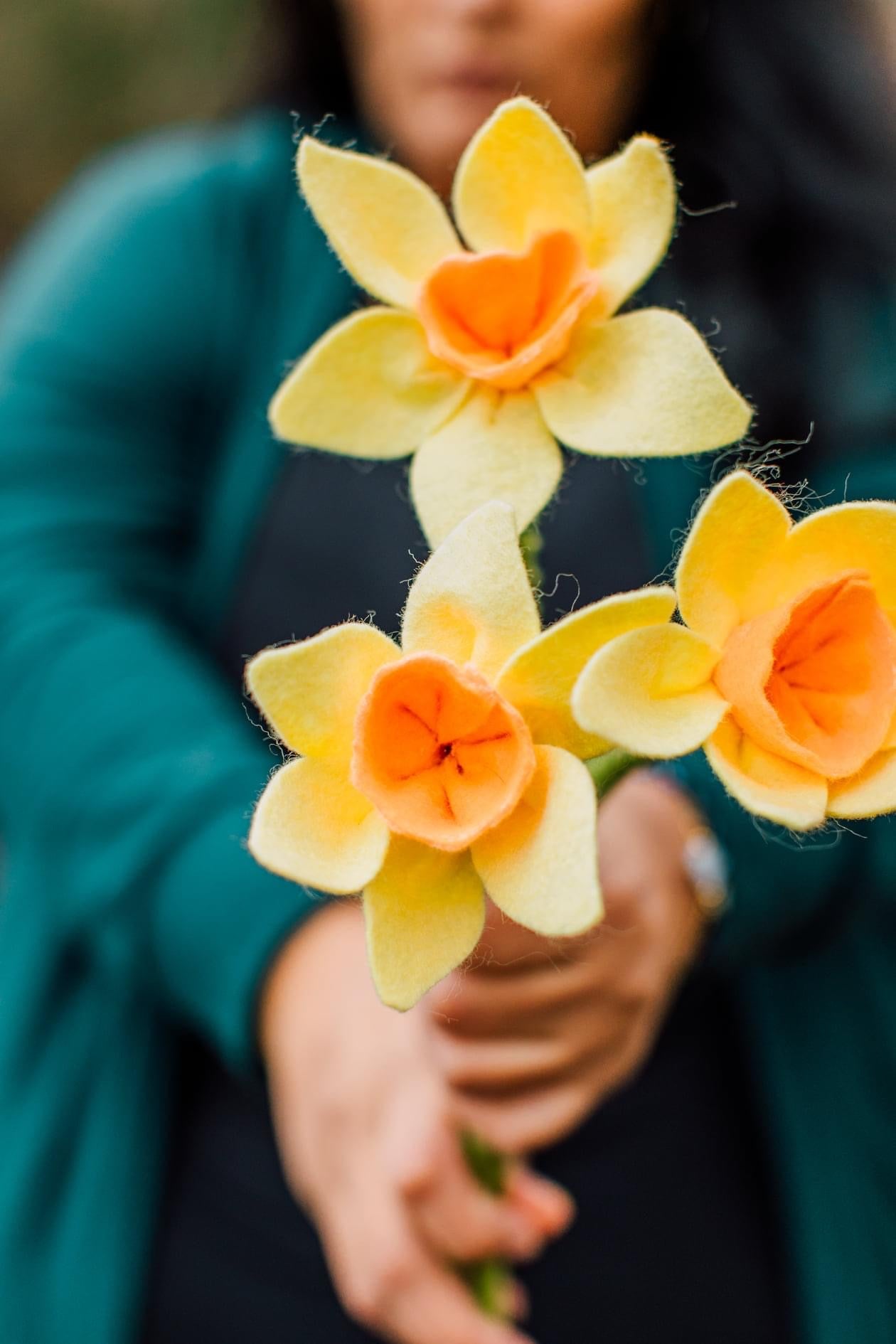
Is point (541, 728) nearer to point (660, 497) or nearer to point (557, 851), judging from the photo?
point (557, 851)

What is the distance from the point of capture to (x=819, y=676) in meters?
0.23

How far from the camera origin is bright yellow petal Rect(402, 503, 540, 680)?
0.22 meters

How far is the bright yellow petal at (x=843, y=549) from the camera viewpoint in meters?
0.22

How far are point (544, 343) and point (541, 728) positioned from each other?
93 millimetres

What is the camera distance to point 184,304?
73cm

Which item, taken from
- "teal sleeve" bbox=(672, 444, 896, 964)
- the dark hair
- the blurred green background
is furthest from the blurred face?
the blurred green background

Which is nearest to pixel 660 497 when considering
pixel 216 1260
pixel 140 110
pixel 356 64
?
pixel 356 64

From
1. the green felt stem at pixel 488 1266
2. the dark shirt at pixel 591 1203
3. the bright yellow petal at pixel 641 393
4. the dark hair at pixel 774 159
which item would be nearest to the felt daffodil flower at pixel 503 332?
the bright yellow petal at pixel 641 393

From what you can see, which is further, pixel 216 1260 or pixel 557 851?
pixel 216 1260

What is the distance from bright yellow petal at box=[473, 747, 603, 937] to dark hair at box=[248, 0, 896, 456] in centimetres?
53

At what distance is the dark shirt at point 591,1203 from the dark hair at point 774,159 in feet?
0.46

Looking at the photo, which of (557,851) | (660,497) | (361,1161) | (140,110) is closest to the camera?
(557,851)

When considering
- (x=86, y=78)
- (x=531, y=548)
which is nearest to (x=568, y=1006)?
(x=531, y=548)

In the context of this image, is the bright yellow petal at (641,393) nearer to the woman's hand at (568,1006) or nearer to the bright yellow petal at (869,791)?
the bright yellow petal at (869,791)
